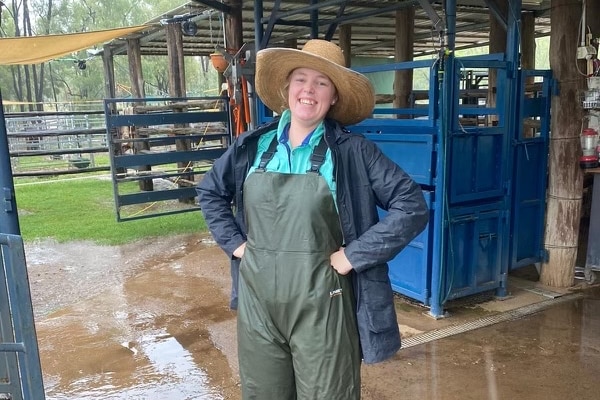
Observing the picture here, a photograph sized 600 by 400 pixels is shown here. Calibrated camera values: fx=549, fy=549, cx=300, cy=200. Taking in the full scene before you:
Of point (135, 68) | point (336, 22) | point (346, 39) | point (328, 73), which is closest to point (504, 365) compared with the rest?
point (328, 73)

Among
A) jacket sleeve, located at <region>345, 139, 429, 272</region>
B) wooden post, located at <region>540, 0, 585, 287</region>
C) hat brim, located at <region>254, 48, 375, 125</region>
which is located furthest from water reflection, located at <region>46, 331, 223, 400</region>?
wooden post, located at <region>540, 0, 585, 287</region>

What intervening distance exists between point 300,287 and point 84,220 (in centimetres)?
711

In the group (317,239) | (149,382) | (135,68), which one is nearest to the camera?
(317,239)

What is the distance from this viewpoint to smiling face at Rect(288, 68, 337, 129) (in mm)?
1887

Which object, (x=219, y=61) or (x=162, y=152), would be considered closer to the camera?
(x=219, y=61)

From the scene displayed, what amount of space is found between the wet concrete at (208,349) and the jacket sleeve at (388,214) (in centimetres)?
159

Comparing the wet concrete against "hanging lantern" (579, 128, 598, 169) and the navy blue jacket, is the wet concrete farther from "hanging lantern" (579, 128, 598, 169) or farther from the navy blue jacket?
the navy blue jacket

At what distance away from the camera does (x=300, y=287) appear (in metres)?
1.81

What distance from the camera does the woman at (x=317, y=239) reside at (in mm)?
1800

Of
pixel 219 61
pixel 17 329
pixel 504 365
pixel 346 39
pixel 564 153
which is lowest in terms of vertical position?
pixel 504 365

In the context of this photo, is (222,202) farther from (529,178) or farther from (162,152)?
(162,152)

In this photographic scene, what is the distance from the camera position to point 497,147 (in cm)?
425

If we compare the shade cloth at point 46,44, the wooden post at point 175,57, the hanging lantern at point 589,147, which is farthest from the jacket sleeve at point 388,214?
the wooden post at point 175,57

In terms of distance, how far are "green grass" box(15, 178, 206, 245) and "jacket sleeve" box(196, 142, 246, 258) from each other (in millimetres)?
5058
